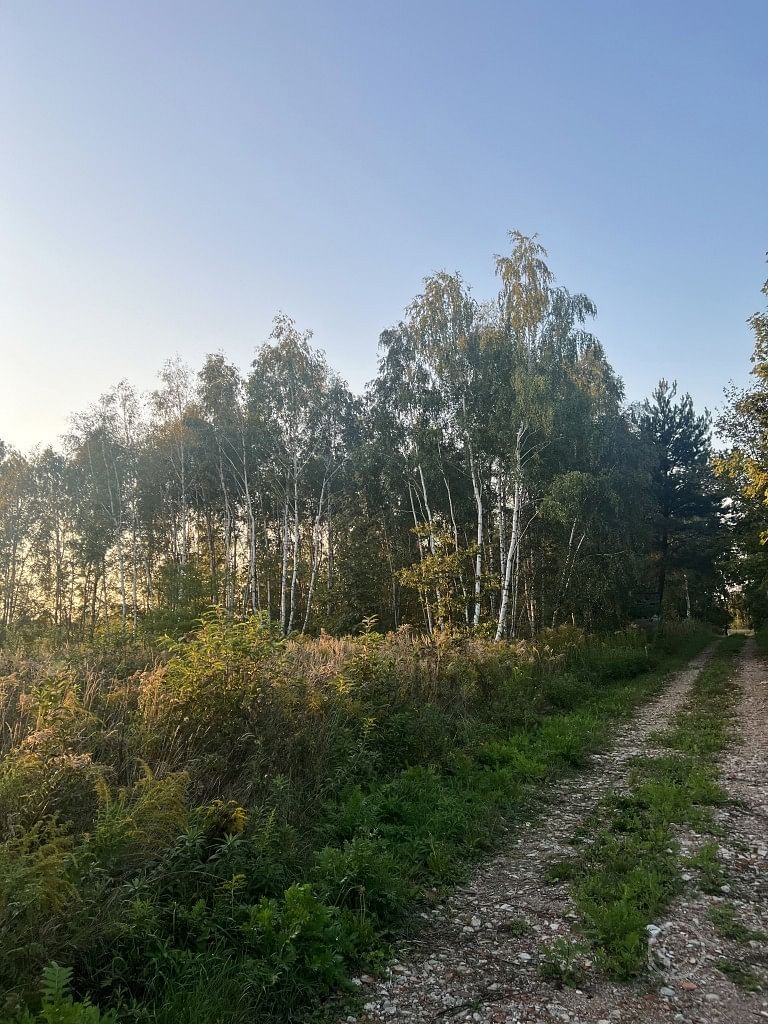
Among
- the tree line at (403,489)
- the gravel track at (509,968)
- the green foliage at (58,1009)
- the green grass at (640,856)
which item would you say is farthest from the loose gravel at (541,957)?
the tree line at (403,489)

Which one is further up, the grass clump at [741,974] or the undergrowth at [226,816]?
the undergrowth at [226,816]

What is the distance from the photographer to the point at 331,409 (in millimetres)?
31906

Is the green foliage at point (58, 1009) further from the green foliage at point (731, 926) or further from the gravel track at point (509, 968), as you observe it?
the green foliage at point (731, 926)

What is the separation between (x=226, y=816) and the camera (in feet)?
16.6

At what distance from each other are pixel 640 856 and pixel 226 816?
13.8 ft

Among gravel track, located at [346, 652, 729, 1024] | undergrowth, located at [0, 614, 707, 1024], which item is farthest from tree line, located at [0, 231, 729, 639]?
gravel track, located at [346, 652, 729, 1024]

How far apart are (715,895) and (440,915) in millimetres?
2487

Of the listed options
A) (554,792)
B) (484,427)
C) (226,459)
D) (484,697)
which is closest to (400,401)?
(484,427)

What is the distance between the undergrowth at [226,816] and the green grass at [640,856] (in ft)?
3.91

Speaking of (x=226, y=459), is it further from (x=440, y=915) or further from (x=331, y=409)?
(x=440, y=915)

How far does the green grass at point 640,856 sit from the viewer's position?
14.6 feet

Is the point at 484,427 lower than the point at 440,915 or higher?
higher

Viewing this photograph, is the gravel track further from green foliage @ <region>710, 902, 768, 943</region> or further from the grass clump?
green foliage @ <region>710, 902, 768, 943</region>

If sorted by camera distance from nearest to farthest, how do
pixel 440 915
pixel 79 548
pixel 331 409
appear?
1. pixel 440 915
2. pixel 331 409
3. pixel 79 548
